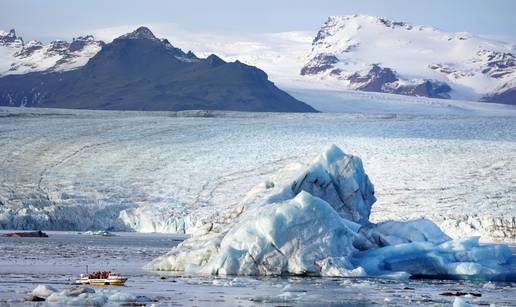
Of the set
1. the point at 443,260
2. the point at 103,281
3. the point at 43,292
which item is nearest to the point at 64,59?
the point at 443,260

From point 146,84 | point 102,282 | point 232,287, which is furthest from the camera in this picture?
point 146,84

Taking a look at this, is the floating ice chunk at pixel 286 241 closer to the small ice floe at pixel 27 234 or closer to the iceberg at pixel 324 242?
the iceberg at pixel 324 242

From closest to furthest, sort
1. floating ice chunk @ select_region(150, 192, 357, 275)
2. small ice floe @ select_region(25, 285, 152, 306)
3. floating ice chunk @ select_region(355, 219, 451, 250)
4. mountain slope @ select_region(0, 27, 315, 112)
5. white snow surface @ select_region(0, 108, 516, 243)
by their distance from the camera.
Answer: small ice floe @ select_region(25, 285, 152, 306), floating ice chunk @ select_region(150, 192, 357, 275), floating ice chunk @ select_region(355, 219, 451, 250), white snow surface @ select_region(0, 108, 516, 243), mountain slope @ select_region(0, 27, 315, 112)

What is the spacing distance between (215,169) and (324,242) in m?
26.1

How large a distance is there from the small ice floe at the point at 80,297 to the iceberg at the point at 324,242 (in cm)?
568

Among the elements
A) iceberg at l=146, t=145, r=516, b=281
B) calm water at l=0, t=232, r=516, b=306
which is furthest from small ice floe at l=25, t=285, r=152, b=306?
iceberg at l=146, t=145, r=516, b=281

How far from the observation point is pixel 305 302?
19438 millimetres

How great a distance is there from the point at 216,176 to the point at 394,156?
788 centimetres

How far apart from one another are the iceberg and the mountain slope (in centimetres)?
11099

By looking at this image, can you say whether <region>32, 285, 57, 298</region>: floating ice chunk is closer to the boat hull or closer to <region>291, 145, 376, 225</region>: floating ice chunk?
the boat hull

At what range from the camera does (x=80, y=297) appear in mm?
18578

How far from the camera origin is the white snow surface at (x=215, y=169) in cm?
4419

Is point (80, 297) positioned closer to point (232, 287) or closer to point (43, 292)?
point (43, 292)

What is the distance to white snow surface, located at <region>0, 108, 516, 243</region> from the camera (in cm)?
4419
